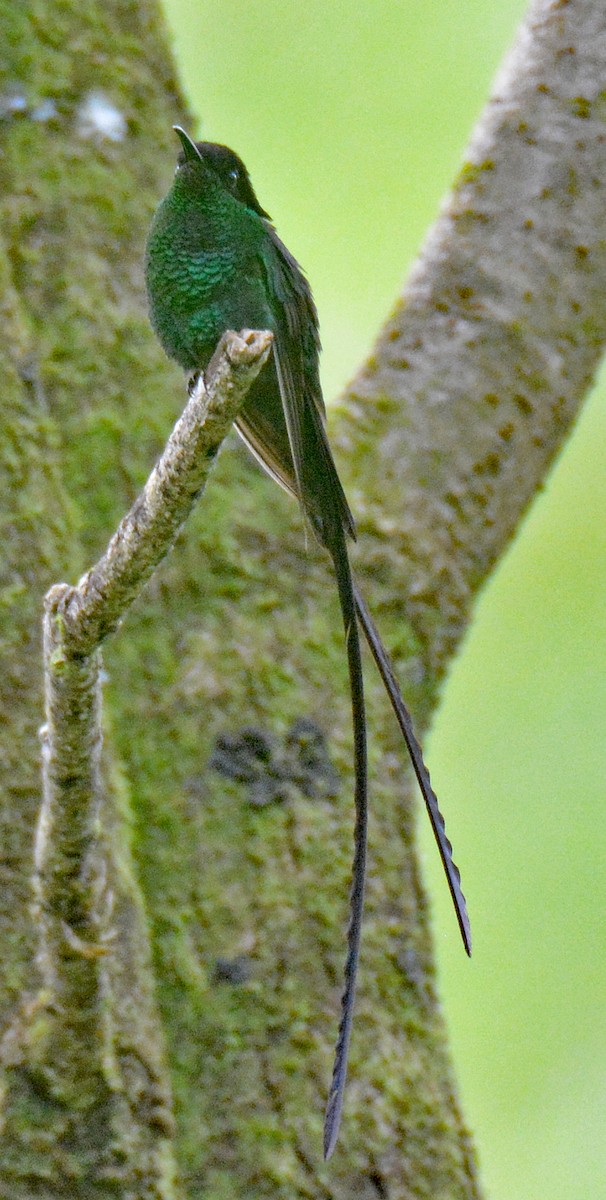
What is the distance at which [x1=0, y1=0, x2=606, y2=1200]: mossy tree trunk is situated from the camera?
245 centimetres

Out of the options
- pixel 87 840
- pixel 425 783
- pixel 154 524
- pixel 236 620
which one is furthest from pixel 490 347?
pixel 87 840

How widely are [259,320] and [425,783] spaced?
107 centimetres

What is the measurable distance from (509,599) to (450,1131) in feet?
14.0

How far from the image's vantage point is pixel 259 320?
2.71m

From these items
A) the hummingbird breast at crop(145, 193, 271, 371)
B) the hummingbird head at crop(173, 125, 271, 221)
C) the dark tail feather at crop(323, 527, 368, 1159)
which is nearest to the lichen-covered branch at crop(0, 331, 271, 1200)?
the dark tail feather at crop(323, 527, 368, 1159)

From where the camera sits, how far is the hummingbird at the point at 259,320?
254 cm

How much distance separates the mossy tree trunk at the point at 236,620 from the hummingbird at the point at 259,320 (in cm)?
26

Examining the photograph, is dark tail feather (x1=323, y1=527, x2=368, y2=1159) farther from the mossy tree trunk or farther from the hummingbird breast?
the hummingbird breast

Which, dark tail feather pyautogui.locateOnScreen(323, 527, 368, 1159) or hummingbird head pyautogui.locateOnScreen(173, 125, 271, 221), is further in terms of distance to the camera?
hummingbird head pyautogui.locateOnScreen(173, 125, 271, 221)

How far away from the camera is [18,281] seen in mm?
3201

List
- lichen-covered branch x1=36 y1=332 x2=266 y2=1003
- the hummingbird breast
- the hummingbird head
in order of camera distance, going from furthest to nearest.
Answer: the hummingbird head, the hummingbird breast, lichen-covered branch x1=36 y1=332 x2=266 y2=1003

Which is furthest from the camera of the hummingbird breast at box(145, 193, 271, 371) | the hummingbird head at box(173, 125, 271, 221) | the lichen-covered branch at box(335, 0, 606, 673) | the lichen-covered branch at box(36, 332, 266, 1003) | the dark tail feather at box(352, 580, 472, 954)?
the lichen-covered branch at box(335, 0, 606, 673)

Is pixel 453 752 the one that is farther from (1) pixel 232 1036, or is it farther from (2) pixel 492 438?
(1) pixel 232 1036

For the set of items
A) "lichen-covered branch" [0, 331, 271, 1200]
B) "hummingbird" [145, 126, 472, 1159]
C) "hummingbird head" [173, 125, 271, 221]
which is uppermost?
"hummingbird head" [173, 125, 271, 221]
